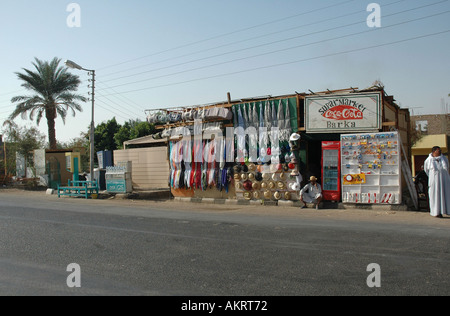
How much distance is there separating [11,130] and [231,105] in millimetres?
24995

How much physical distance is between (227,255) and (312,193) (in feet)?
26.1

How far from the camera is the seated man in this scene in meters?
13.9

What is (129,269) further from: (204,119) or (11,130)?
(11,130)

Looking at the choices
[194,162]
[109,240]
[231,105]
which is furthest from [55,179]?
[109,240]

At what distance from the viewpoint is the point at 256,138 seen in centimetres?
1581

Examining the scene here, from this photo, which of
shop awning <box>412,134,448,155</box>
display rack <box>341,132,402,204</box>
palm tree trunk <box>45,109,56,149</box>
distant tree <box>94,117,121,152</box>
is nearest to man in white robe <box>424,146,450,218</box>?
display rack <box>341,132,402,204</box>

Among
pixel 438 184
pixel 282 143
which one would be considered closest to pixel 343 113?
pixel 282 143

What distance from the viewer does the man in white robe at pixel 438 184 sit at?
1084 centimetres

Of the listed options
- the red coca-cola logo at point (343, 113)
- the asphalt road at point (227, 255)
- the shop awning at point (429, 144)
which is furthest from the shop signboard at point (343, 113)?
the shop awning at point (429, 144)

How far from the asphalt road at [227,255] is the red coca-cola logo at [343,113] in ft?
13.2

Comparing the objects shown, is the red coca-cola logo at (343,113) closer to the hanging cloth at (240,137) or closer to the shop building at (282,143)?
the shop building at (282,143)

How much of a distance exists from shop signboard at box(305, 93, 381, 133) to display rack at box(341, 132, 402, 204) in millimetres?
595

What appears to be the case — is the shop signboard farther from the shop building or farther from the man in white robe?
the man in white robe
